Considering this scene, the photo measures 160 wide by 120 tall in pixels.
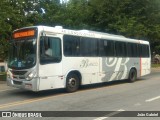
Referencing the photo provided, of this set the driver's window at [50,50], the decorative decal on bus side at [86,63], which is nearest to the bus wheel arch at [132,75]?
the decorative decal on bus side at [86,63]

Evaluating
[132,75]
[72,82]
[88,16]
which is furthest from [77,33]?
[88,16]

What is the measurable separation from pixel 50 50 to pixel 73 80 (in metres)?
2.11

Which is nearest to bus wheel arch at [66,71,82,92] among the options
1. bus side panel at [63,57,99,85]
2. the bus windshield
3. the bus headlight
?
bus side panel at [63,57,99,85]

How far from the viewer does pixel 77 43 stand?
1574cm

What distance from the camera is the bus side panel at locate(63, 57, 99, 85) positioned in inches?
587

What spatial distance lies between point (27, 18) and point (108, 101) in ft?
48.7

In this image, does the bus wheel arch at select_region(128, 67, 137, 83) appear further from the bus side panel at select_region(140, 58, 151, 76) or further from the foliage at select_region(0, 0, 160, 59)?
the foliage at select_region(0, 0, 160, 59)

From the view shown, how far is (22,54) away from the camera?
13.8 metres

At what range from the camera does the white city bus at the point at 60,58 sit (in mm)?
13430

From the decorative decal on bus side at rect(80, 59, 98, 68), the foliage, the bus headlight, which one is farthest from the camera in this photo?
the foliage

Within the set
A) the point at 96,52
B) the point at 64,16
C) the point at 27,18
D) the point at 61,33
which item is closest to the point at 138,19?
the point at 64,16

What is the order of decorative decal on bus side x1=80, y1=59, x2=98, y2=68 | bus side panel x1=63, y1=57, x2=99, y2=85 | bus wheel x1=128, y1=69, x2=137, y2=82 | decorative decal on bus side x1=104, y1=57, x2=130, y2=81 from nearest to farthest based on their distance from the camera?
1. bus side panel x1=63, y1=57, x2=99, y2=85
2. decorative decal on bus side x1=80, y1=59, x2=98, y2=68
3. decorative decal on bus side x1=104, y1=57, x2=130, y2=81
4. bus wheel x1=128, y1=69, x2=137, y2=82

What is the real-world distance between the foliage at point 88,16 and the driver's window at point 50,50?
7.14 metres

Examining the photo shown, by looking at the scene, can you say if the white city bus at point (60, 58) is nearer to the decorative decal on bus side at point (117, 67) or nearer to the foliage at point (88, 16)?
the decorative decal on bus side at point (117, 67)
